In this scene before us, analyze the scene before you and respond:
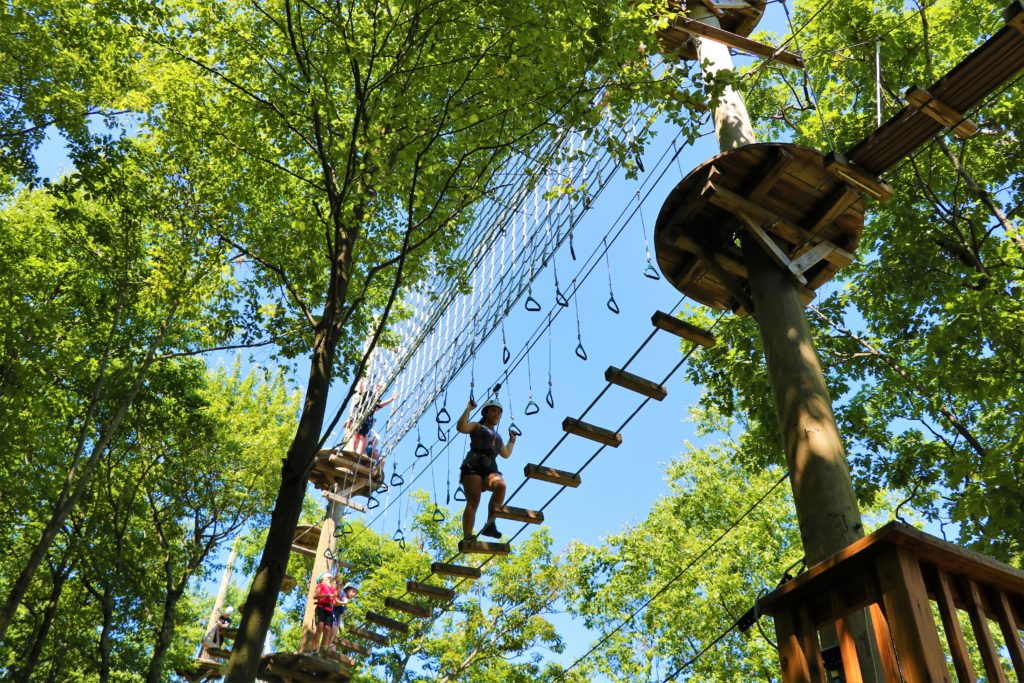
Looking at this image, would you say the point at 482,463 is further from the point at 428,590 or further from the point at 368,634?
the point at 368,634

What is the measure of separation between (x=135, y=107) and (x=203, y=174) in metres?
1.22

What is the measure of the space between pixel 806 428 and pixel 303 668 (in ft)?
27.2

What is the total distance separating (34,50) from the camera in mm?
9133

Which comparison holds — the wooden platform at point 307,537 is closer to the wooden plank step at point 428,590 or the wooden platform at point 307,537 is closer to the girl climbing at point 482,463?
the wooden plank step at point 428,590

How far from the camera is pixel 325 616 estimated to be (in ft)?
36.4

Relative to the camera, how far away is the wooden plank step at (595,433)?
5984 millimetres

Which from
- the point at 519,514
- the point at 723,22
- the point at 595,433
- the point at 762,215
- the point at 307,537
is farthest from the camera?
the point at 307,537

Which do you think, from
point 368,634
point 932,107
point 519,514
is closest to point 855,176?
point 932,107

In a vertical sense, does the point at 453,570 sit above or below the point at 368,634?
below

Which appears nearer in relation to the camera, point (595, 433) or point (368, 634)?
point (595, 433)

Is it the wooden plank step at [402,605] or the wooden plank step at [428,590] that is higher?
the wooden plank step at [402,605]

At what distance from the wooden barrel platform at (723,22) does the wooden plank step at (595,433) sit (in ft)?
10.6

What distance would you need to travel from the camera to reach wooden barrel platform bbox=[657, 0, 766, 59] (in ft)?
21.6

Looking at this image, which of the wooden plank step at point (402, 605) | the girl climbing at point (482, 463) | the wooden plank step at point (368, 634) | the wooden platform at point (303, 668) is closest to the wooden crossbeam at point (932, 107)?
the girl climbing at point (482, 463)
